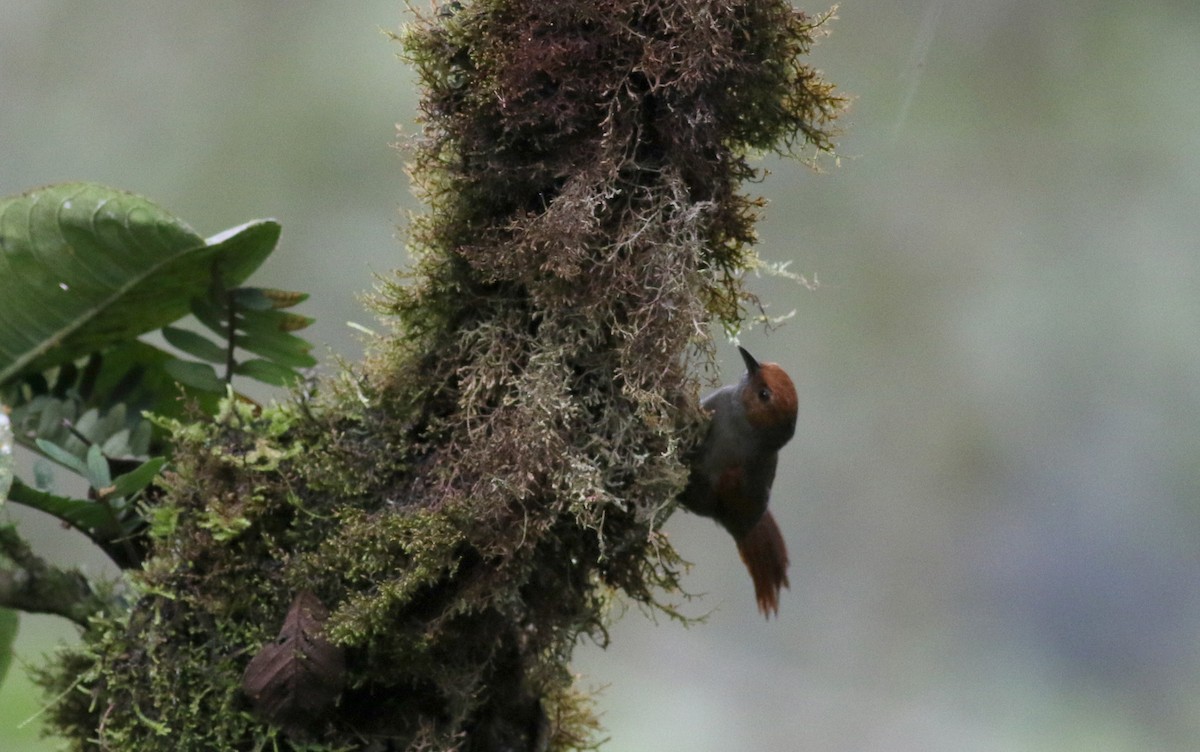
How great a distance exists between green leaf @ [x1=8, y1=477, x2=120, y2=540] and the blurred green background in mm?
2376

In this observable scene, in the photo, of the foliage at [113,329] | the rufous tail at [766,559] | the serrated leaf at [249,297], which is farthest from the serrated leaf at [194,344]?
the rufous tail at [766,559]

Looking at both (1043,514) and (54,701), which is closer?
(54,701)

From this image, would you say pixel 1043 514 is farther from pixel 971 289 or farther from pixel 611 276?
pixel 611 276

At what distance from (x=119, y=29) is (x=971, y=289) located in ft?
11.7

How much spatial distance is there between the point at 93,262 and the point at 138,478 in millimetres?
362

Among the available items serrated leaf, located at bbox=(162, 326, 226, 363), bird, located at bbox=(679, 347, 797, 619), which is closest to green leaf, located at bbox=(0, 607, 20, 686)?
serrated leaf, located at bbox=(162, 326, 226, 363)

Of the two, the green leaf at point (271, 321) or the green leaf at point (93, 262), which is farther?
the green leaf at point (271, 321)

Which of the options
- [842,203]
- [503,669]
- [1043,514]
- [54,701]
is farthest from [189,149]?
[1043,514]

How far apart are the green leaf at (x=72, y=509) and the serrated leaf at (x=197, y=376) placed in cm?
28

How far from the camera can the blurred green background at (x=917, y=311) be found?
3.84 meters

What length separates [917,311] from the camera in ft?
13.4

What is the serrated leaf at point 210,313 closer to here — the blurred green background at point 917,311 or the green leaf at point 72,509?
the green leaf at point 72,509

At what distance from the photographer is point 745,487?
165 centimetres

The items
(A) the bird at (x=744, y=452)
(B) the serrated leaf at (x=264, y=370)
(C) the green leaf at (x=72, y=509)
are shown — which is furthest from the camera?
(B) the serrated leaf at (x=264, y=370)
